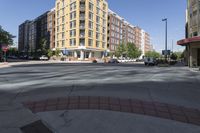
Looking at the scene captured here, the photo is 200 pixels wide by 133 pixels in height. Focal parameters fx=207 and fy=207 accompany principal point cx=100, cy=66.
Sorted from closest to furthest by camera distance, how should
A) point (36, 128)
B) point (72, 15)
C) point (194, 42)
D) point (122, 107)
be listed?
point (36, 128) → point (122, 107) → point (194, 42) → point (72, 15)

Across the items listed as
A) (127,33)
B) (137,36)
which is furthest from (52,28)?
(137,36)

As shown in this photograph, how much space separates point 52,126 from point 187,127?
10.1 feet

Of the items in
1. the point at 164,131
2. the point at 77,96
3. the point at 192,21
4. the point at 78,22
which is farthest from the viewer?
the point at 78,22

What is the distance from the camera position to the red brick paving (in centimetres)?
561

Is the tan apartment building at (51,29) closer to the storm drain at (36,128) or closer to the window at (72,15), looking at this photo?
the window at (72,15)

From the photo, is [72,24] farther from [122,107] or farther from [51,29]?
[122,107]

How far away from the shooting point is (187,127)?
4703 mm

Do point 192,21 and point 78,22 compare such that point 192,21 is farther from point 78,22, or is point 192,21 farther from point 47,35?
point 47,35

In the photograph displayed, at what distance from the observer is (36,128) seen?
4.62m

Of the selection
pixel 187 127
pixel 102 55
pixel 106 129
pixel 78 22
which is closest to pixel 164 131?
pixel 187 127

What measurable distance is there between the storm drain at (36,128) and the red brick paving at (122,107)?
99cm

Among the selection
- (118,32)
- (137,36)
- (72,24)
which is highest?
(137,36)

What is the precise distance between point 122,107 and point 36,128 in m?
2.58

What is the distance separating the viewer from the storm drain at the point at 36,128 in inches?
175
